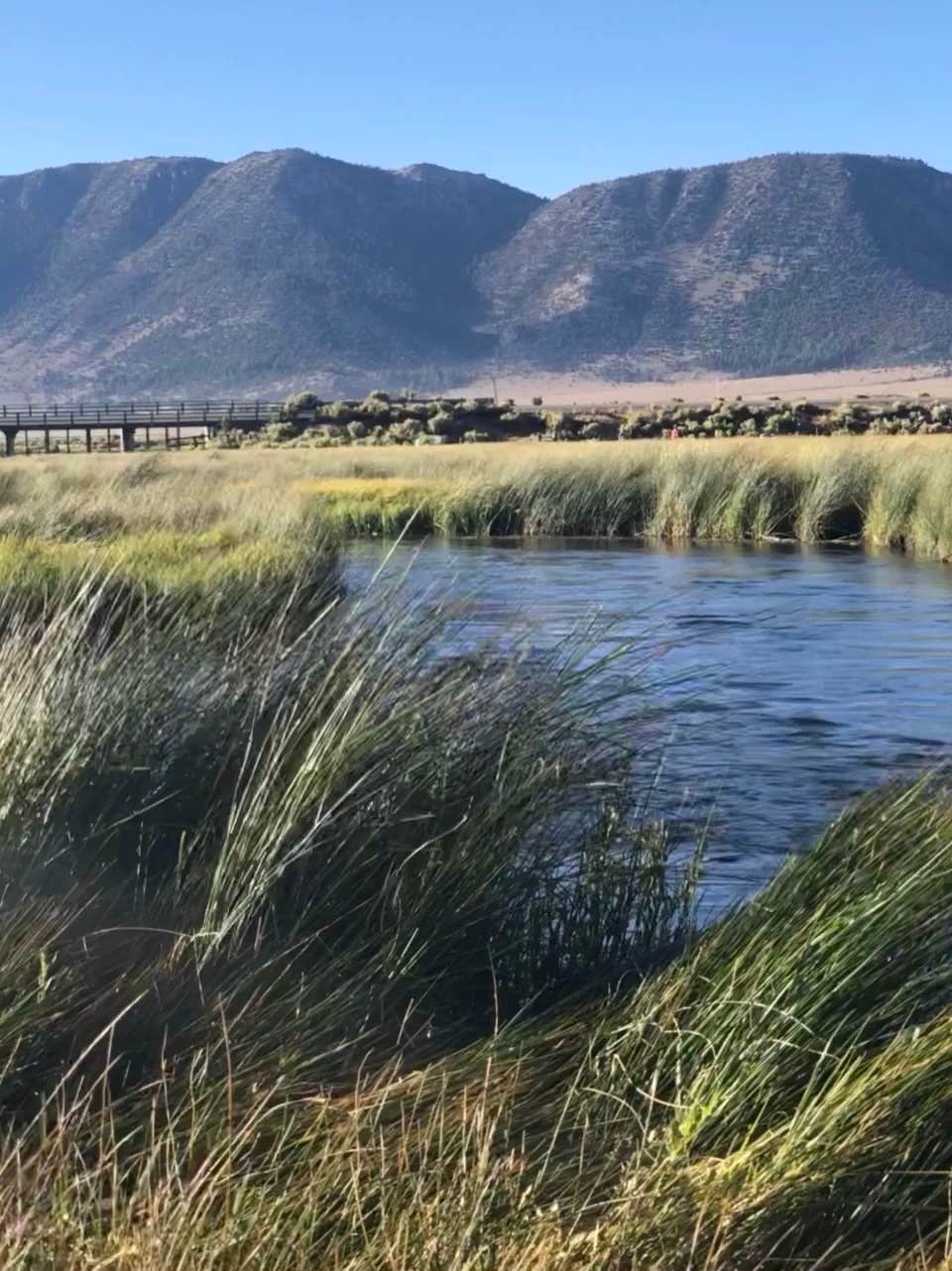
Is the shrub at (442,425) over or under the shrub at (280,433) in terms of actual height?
over

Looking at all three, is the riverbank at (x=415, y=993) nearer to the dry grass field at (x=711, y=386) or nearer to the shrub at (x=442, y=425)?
the shrub at (x=442, y=425)

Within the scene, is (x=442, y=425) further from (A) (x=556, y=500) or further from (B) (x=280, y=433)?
(A) (x=556, y=500)

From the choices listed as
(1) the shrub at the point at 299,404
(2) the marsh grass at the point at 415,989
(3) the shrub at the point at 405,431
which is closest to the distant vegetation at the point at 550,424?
(3) the shrub at the point at 405,431

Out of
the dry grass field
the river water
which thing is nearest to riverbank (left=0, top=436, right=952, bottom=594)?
the river water

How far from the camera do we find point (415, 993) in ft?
18.0

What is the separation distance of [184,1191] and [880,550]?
2148cm

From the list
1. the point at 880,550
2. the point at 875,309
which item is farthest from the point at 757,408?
the point at 875,309

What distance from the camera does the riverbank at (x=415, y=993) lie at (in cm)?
400

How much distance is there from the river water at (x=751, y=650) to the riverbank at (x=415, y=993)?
0.84m

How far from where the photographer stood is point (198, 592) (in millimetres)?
11820

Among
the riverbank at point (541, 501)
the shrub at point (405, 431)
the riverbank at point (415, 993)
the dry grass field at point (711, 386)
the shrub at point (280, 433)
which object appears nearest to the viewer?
the riverbank at point (415, 993)

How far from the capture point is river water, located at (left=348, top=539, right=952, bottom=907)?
362 inches

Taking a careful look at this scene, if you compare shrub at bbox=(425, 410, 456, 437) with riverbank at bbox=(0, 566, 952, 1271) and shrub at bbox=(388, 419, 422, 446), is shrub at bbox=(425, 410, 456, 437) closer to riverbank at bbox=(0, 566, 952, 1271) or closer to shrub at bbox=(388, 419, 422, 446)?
shrub at bbox=(388, 419, 422, 446)

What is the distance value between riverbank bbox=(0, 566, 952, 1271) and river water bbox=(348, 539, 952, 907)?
0.84 metres
